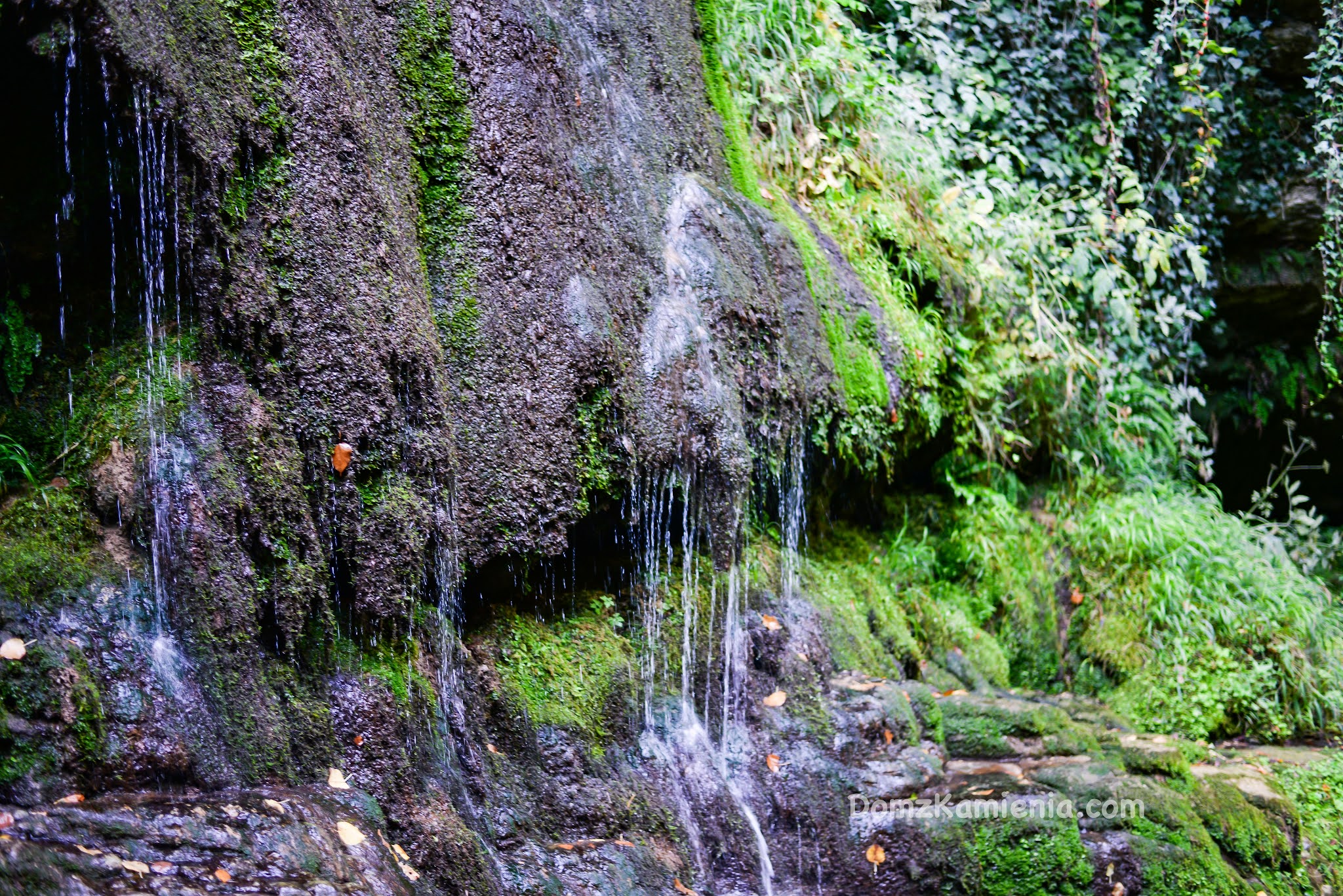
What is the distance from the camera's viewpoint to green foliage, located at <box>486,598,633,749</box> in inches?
156

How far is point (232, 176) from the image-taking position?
3.27 m

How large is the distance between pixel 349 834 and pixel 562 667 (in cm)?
136

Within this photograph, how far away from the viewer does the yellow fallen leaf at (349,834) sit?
280cm

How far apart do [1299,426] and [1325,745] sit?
4780 millimetres

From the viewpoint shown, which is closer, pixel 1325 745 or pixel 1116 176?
pixel 1325 745

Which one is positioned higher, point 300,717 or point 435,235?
point 435,235

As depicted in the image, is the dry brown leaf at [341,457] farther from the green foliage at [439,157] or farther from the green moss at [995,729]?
the green moss at [995,729]

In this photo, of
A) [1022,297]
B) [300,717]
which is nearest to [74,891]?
[300,717]

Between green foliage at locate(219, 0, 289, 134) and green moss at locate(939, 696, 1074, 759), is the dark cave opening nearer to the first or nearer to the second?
green foliage at locate(219, 0, 289, 134)

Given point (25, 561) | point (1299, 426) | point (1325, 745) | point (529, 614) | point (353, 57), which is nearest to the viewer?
point (25, 561)

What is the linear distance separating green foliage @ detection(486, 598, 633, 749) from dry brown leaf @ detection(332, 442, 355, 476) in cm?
99

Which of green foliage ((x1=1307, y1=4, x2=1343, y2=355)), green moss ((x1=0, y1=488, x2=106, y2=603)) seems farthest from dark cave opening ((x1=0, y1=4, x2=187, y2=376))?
green foliage ((x1=1307, y1=4, x2=1343, y2=355))

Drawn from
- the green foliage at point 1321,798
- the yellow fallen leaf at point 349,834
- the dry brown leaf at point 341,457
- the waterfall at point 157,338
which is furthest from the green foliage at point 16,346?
the green foliage at point 1321,798

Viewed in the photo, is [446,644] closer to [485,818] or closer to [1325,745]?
[485,818]
